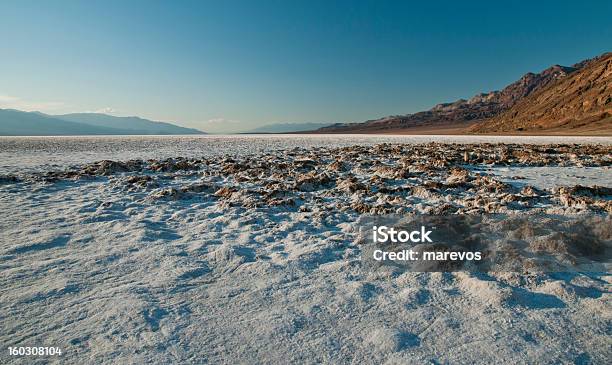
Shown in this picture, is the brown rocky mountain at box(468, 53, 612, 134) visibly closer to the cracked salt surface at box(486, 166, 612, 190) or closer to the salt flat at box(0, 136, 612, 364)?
the cracked salt surface at box(486, 166, 612, 190)

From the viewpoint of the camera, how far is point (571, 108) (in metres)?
56.8

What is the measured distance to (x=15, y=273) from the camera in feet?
12.5

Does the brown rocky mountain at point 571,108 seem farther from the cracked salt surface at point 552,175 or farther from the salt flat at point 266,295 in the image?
the salt flat at point 266,295

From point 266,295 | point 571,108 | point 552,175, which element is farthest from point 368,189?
point 571,108

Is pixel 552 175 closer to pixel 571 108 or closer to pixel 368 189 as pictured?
pixel 368 189

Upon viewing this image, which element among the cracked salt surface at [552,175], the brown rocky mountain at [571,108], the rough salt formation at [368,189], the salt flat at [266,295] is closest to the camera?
the salt flat at [266,295]

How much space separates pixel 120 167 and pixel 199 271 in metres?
10.0

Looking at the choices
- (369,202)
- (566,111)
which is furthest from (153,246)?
(566,111)

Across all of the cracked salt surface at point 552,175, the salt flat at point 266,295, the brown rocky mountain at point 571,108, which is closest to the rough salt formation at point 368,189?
the salt flat at point 266,295

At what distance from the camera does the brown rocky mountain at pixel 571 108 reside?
1921 inches

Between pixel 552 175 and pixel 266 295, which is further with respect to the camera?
pixel 552 175

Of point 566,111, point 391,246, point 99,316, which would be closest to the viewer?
point 99,316

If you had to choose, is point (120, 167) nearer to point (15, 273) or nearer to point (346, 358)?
point (15, 273)

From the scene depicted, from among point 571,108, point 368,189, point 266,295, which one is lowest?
point 266,295
